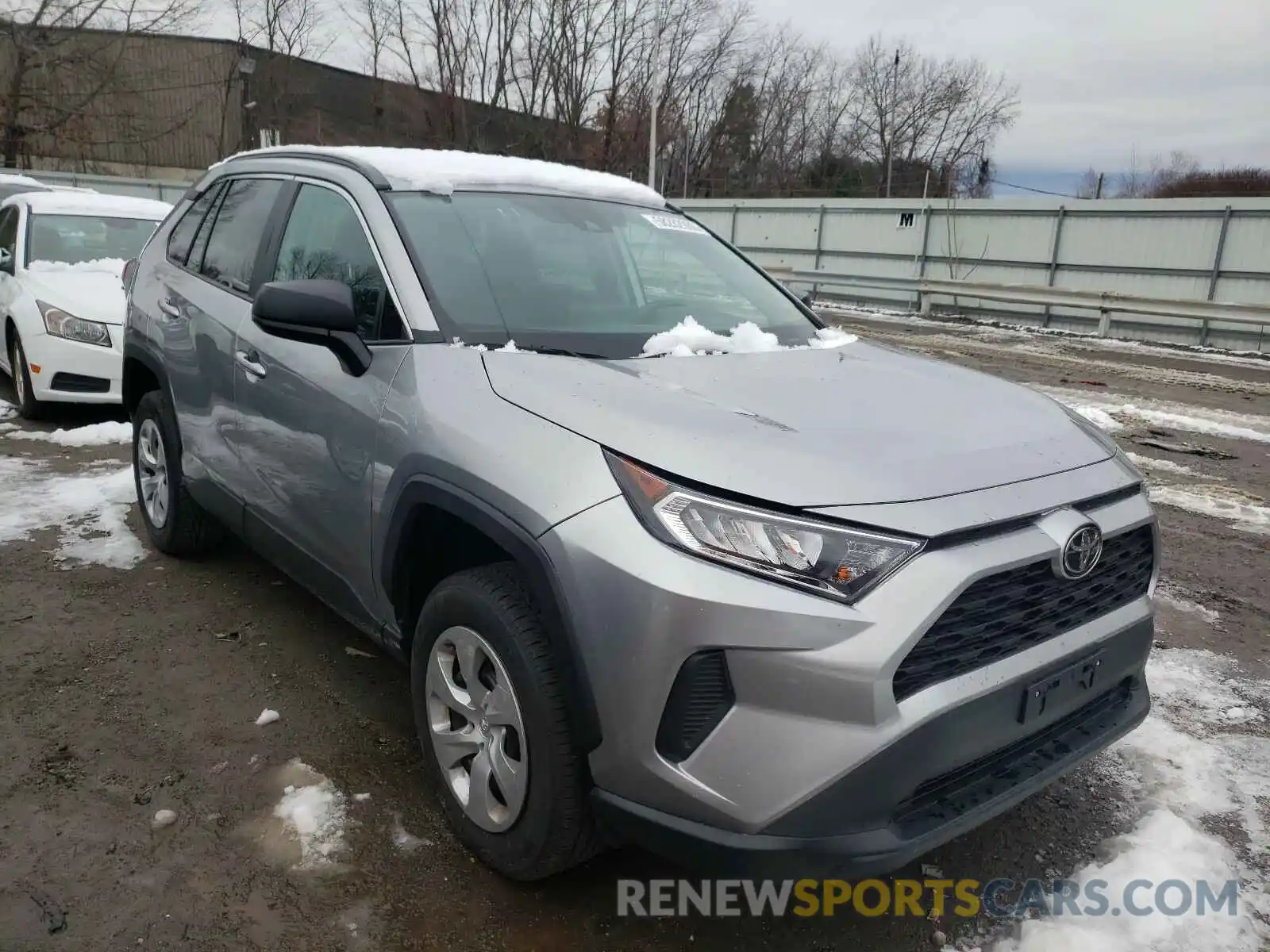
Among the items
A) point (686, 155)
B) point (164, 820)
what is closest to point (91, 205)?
point (164, 820)

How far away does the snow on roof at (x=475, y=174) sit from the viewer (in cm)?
308

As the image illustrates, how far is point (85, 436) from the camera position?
6625 mm

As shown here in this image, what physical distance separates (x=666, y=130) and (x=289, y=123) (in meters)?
17.9

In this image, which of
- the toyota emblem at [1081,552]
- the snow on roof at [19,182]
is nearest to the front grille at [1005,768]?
the toyota emblem at [1081,552]

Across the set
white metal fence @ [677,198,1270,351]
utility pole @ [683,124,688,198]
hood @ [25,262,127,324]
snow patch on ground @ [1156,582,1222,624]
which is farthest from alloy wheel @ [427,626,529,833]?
utility pole @ [683,124,688,198]

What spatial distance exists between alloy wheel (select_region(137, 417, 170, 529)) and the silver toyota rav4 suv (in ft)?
4.15

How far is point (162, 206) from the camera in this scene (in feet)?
28.0

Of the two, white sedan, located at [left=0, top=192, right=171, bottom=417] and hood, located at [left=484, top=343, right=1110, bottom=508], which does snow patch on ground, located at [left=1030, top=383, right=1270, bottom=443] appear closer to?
hood, located at [left=484, top=343, right=1110, bottom=508]

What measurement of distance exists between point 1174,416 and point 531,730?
8553 millimetres

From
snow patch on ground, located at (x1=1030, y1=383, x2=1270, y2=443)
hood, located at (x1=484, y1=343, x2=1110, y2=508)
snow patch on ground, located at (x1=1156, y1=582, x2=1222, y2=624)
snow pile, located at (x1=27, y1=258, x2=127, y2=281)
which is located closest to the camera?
hood, located at (x1=484, y1=343, x2=1110, y2=508)

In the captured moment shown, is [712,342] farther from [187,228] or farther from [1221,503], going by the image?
[1221,503]

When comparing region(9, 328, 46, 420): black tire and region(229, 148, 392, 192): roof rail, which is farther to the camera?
region(9, 328, 46, 420): black tire

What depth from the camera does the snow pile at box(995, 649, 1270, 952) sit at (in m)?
2.26

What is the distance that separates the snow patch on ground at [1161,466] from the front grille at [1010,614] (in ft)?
16.3
